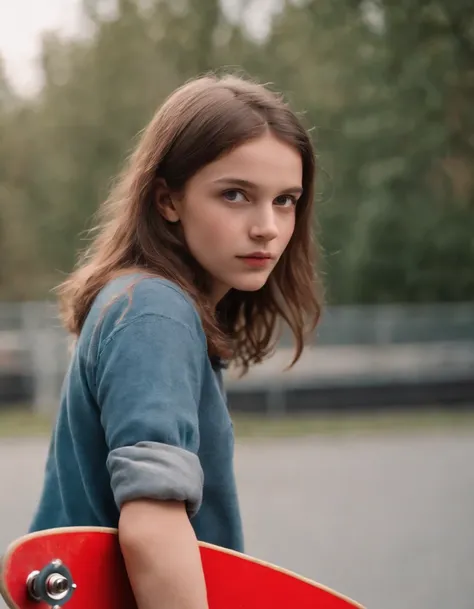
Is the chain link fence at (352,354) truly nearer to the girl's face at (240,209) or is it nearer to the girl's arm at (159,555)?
the girl's face at (240,209)

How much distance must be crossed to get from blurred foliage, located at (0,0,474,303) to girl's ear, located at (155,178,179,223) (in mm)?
7793

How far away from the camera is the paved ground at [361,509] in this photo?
466cm

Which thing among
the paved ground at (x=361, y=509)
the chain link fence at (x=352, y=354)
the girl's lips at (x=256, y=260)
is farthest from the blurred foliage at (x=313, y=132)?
the girl's lips at (x=256, y=260)

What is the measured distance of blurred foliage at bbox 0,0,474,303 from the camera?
11.9m

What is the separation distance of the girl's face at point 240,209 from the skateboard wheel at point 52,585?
20.3 inches

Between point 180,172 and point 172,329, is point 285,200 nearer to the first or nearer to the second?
point 180,172

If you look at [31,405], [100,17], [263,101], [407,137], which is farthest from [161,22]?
[263,101]

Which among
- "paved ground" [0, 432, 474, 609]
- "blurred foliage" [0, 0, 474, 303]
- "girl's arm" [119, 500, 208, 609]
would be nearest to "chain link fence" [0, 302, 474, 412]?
"blurred foliage" [0, 0, 474, 303]

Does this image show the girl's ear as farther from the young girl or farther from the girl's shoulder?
the girl's shoulder

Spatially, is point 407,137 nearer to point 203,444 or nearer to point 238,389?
point 238,389

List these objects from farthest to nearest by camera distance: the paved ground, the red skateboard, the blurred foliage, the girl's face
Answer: the blurred foliage
the paved ground
the girl's face
the red skateboard

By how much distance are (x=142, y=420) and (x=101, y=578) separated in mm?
226

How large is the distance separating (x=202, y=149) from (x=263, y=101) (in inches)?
5.9

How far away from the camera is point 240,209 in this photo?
4.47 feet
